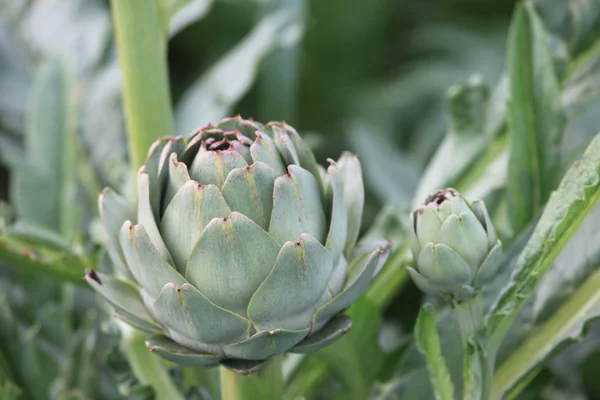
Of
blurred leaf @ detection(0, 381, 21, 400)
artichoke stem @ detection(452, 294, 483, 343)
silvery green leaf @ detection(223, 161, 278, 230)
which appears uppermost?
silvery green leaf @ detection(223, 161, 278, 230)

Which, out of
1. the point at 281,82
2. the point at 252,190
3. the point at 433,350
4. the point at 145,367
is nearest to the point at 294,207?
the point at 252,190

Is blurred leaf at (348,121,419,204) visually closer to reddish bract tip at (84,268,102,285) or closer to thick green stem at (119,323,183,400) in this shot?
thick green stem at (119,323,183,400)

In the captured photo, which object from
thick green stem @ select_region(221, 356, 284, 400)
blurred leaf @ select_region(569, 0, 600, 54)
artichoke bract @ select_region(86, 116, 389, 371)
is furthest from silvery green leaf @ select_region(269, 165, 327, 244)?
blurred leaf @ select_region(569, 0, 600, 54)

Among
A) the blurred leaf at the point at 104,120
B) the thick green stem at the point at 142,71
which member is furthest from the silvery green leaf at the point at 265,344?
the blurred leaf at the point at 104,120

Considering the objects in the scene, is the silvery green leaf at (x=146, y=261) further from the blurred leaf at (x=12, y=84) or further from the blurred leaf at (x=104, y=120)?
the blurred leaf at (x=12, y=84)

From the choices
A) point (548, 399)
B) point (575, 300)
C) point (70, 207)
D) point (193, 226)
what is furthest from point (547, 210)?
point (70, 207)
